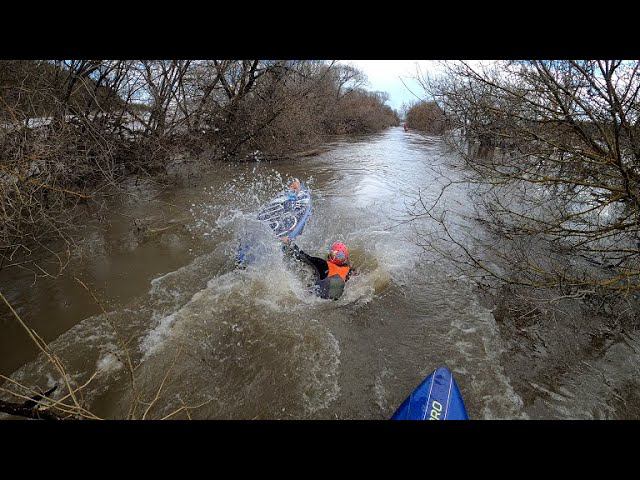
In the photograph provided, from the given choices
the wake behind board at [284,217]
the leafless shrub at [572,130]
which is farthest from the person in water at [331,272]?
the leafless shrub at [572,130]

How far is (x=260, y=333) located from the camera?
572 centimetres

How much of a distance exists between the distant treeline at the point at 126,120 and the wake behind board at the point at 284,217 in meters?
3.17

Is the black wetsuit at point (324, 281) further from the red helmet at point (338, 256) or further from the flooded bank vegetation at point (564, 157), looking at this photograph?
the flooded bank vegetation at point (564, 157)

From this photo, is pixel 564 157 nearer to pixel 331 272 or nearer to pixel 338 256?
pixel 338 256

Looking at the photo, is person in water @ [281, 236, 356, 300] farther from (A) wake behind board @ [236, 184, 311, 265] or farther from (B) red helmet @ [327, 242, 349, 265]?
(A) wake behind board @ [236, 184, 311, 265]

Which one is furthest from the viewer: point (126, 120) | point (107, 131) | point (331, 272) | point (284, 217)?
point (126, 120)

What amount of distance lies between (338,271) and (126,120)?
31.6 ft

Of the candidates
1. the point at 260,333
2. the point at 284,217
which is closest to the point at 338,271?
the point at 260,333

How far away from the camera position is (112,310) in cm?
600

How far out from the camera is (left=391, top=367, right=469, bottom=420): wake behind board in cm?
401

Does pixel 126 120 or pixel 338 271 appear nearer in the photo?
pixel 338 271

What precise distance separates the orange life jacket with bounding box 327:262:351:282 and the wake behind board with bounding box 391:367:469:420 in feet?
8.64

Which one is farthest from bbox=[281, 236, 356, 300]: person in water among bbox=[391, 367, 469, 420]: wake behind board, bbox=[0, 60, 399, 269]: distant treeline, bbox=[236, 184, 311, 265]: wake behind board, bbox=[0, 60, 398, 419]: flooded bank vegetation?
bbox=[0, 60, 399, 269]: distant treeline
